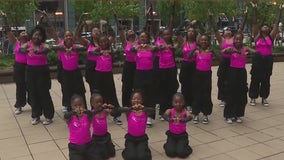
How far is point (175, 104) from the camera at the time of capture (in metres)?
5.28

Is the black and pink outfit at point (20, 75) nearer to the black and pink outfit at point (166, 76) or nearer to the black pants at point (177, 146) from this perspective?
the black and pink outfit at point (166, 76)

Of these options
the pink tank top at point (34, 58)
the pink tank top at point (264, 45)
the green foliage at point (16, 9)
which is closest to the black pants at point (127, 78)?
the pink tank top at point (34, 58)

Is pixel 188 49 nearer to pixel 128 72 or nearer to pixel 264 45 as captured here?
pixel 128 72

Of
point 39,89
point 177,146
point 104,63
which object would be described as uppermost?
point 104,63

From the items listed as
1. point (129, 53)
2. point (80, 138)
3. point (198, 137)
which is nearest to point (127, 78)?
point (129, 53)

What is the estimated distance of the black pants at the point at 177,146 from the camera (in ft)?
17.3

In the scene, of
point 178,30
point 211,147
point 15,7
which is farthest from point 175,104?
point 15,7

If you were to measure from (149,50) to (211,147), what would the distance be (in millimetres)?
1936

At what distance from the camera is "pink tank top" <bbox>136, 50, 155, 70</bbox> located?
6.53 m

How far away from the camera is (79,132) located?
4.91 meters

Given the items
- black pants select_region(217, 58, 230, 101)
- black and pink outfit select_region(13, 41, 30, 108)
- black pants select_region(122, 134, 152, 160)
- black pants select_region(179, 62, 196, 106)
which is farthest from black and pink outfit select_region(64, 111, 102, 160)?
black pants select_region(217, 58, 230, 101)

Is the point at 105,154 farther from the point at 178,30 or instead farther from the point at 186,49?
the point at 178,30

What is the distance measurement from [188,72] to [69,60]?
86.6 inches

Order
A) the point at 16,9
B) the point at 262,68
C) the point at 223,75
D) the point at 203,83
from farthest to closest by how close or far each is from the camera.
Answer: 1. the point at 16,9
2. the point at 262,68
3. the point at 223,75
4. the point at 203,83
